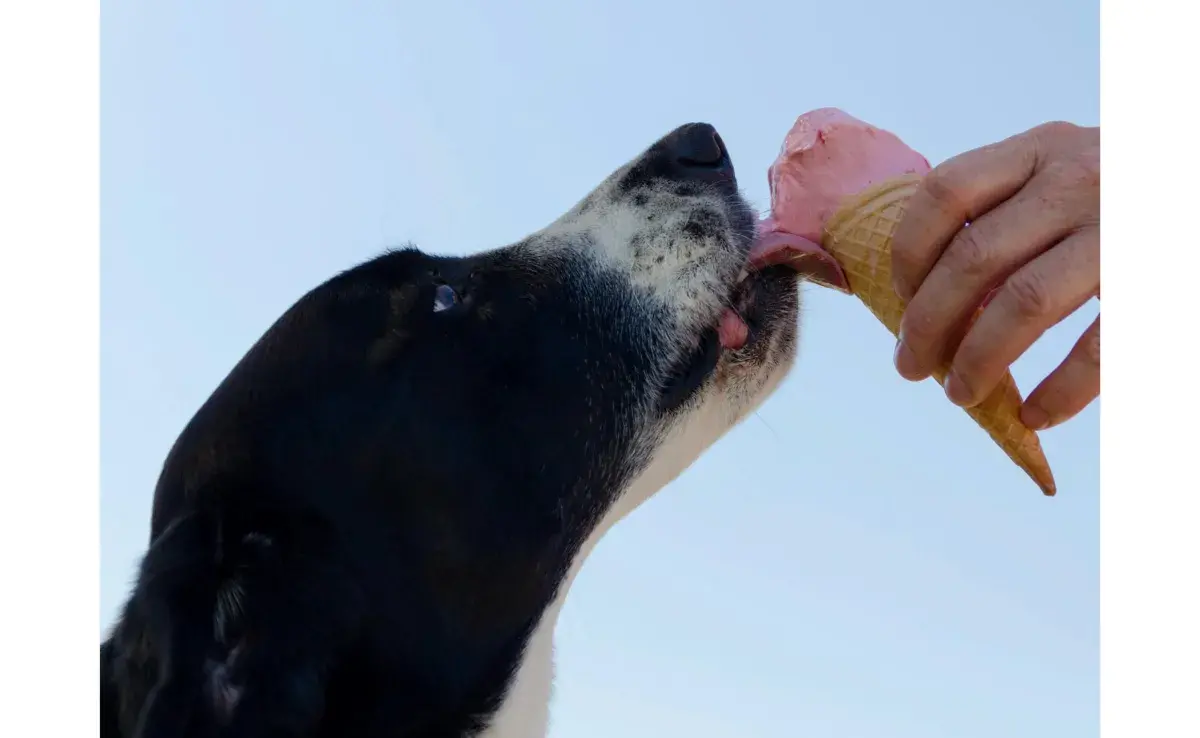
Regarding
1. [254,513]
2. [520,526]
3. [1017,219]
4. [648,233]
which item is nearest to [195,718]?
[254,513]

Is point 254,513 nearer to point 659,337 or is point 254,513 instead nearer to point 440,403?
point 440,403

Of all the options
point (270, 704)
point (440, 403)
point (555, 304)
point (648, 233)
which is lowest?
point (270, 704)

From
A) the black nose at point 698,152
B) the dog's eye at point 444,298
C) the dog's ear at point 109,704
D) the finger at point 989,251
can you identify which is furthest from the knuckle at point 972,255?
the dog's ear at point 109,704

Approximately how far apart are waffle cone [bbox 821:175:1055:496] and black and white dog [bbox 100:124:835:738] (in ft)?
1.05

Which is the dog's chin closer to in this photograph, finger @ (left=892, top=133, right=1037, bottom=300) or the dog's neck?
the dog's neck

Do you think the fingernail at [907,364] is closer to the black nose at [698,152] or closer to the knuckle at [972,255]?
the knuckle at [972,255]

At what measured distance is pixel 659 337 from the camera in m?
3.09

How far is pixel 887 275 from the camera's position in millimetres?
2688

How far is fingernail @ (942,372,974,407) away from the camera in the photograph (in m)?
2.29

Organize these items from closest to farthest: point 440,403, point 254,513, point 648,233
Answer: point 254,513
point 440,403
point 648,233

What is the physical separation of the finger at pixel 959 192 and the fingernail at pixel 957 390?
9.1 inches

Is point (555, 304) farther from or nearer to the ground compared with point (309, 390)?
farther from the ground

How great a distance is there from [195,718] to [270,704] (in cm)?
17

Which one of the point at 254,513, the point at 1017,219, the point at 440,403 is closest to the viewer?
the point at 1017,219
